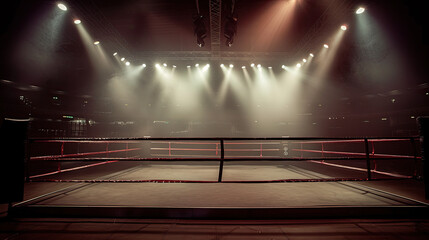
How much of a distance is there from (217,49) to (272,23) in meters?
2.29

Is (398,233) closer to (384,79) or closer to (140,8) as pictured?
(140,8)

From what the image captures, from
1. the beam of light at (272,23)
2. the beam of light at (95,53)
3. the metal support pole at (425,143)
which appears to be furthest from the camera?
the beam of light at (95,53)

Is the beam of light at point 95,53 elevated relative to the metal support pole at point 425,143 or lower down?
elevated

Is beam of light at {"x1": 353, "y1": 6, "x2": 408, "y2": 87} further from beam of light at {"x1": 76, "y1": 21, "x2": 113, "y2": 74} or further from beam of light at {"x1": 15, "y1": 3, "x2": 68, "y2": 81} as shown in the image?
beam of light at {"x1": 15, "y1": 3, "x2": 68, "y2": 81}

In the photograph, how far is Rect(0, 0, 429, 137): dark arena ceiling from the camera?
221 inches

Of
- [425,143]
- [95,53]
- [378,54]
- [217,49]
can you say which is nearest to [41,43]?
[95,53]

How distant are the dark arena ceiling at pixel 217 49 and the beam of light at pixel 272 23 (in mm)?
36

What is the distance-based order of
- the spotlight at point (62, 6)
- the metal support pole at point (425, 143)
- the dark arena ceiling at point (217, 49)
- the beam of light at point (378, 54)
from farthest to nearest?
1. the beam of light at point (378, 54)
2. the dark arena ceiling at point (217, 49)
3. the spotlight at point (62, 6)
4. the metal support pole at point (425, 143)

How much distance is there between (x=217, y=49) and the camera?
748 centimetres

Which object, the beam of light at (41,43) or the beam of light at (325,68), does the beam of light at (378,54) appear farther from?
the beam of light at (41,43)

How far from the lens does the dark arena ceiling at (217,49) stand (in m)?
5.61

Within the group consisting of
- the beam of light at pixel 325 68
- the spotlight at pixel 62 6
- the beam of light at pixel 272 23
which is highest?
the beam of light at pixel 272 23

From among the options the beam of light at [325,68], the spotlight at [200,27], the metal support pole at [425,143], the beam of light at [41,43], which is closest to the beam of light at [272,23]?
the beam of light at [325,68]

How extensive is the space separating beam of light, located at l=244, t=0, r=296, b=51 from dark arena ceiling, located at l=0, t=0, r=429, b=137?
36 millimetres
